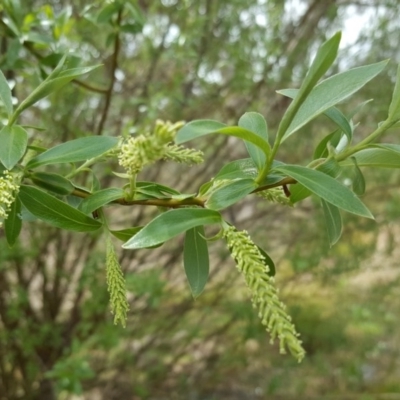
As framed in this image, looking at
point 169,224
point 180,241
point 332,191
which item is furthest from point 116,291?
point 180,241

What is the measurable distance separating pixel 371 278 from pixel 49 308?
177 cm

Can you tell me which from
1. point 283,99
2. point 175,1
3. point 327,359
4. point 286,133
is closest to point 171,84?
point 175,1

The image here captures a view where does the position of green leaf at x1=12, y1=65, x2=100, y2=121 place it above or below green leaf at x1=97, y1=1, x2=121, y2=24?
below

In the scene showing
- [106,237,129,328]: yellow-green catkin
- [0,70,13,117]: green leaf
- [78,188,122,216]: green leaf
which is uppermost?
[0,70,13,117]: green leaf

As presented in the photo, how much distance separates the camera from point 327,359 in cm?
261

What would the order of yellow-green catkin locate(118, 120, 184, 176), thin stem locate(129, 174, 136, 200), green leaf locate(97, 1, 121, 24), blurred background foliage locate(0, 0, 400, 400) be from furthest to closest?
blurred background foliage locate(0, 0, 400, 400)
green leaf locate(97, 1, 121, 24)
thin stem locate(129, 174, 136, 200)
yellow-green catkin locate(118, 120, 184, 176)

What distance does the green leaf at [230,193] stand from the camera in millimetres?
386

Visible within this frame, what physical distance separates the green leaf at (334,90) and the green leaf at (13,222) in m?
0.23

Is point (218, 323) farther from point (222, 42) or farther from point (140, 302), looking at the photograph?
point (222, 42)

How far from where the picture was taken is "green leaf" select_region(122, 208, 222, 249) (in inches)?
13.8

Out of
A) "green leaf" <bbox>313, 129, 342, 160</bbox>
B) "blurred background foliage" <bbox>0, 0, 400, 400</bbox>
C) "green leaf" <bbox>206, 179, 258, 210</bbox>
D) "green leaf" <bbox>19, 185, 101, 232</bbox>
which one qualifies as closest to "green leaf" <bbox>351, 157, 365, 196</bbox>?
"green leaf" <bbox>313, 129, 342, 160</bbox>

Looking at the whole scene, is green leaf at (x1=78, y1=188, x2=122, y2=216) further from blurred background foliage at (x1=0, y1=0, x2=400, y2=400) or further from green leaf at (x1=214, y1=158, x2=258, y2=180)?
blurred background foliage at (x1=0, y1=0, x2=400, y2=400)

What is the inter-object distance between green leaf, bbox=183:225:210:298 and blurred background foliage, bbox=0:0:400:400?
870mm

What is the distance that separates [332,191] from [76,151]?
0.66 feet
